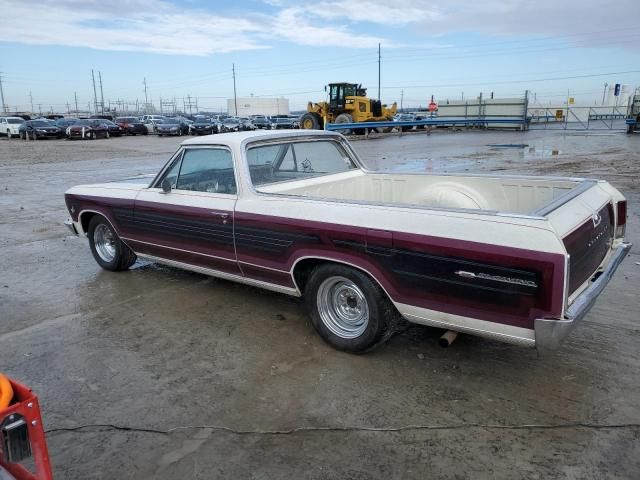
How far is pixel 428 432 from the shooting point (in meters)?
2.95

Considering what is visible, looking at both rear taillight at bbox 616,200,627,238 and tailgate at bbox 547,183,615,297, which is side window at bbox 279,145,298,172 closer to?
tailgate at bbox 547,183,615,297

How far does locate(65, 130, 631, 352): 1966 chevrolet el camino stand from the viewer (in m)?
2.92

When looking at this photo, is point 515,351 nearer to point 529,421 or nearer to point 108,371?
point 529,421

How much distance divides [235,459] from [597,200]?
9.58 feet

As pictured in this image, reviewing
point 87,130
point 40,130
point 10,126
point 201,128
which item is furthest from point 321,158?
point 10,126

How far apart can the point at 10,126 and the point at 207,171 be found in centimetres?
4049

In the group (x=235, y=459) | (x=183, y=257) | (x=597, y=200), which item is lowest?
(x=235, y=459)

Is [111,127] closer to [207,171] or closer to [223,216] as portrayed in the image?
[207,171]

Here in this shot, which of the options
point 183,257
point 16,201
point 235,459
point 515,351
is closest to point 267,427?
point 235,459

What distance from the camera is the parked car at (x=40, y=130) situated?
35281 mm

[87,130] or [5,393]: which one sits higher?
[87,130]

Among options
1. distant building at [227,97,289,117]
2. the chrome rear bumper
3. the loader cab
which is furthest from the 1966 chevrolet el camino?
distant building at [227,97,289,117]

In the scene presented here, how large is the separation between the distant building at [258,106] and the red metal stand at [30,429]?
10582 cm

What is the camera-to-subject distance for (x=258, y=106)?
349 feet
